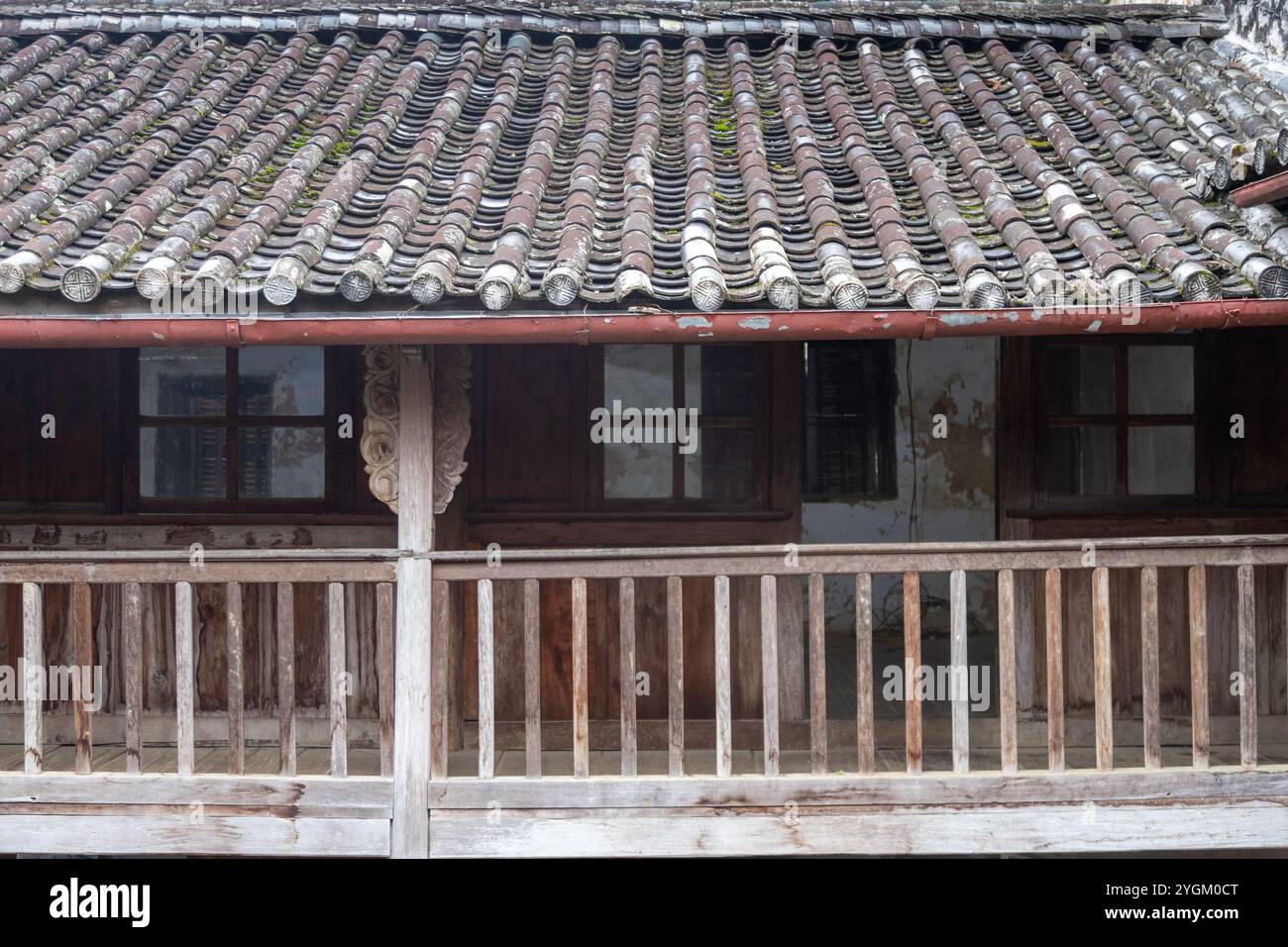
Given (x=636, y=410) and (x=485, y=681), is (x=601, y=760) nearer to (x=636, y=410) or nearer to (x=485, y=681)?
(x=485, y=681)

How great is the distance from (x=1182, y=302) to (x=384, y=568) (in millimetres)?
3511

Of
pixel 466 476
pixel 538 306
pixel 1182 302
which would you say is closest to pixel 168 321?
pixel 538 306

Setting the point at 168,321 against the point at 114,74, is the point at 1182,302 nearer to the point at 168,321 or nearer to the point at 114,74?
the point at 168,321

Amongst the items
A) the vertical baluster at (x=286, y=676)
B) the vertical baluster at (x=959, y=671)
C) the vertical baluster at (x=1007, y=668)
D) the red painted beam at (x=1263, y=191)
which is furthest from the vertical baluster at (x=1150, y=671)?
the vertical baluster at (x=286, y=676)

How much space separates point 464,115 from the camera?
6320mm

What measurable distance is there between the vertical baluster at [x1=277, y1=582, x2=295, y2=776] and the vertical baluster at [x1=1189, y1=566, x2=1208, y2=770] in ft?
13.0

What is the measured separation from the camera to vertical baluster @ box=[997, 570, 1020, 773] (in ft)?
15.7

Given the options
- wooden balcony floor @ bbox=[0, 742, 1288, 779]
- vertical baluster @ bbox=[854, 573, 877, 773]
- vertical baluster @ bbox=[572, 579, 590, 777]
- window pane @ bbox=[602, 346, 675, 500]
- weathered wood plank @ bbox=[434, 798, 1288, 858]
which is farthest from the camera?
window pane @ bbox=[602, 346, 675, 500]

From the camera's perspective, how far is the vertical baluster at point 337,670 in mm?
4766

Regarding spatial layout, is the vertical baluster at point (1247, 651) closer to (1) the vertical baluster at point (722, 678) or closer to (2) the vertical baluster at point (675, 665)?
(1) the vertical baluster at point (722, 678)

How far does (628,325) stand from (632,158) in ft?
5.45

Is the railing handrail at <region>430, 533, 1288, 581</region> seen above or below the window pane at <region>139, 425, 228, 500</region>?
below

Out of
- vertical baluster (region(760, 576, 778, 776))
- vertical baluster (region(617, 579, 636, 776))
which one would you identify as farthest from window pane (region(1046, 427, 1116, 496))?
vertical baluster (region(617, 579, 636, 776))

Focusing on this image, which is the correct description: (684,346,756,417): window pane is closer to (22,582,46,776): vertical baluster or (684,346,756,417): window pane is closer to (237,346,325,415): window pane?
(237,346,325,415): window pane
